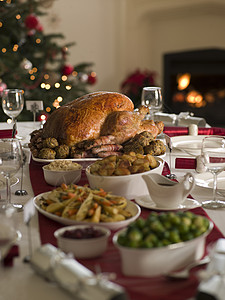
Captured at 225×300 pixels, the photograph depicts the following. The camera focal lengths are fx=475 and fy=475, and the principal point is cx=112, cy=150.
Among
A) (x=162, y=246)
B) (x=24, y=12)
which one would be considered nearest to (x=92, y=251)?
(x=162, y=246)

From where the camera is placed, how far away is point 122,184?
1.45 meters

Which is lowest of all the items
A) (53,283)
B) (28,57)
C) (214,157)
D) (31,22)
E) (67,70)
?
(53,283)

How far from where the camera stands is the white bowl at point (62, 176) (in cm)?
164

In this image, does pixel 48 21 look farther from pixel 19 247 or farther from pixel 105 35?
pixel 19 247

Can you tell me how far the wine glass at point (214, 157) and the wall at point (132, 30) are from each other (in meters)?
4.43

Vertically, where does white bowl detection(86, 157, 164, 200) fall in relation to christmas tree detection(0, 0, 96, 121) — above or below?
below

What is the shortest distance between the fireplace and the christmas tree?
5.62 feet

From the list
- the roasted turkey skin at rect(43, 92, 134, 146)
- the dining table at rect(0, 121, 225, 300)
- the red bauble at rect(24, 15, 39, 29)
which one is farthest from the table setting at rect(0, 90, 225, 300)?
the red bauble at rect(24, 15, 39, 29)

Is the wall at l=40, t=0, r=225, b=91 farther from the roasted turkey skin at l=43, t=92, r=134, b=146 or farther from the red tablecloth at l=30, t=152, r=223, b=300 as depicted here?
the red tablecloth at l=30, t=152, r=223, b=300

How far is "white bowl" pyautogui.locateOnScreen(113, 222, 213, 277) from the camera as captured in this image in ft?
3.07

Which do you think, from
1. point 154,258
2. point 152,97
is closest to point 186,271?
point 154,258

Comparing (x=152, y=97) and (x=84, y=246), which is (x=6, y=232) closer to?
(x=84, y=246)

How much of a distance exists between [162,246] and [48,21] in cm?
495

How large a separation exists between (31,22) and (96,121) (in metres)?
2.53
